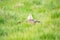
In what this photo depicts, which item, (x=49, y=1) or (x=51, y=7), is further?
(x=49, y=1)

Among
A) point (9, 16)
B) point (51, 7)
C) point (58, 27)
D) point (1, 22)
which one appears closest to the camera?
point (58, 27)

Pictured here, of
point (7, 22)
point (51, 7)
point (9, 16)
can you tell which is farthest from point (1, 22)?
point (51, 7)

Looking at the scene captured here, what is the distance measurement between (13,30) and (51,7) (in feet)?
13.9

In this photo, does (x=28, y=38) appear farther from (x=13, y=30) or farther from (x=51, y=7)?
(x=51, y=7)

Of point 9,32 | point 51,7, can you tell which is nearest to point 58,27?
point 9,32

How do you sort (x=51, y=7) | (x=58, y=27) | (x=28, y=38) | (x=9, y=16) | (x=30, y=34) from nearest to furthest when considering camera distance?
(x=28, y=38)
(x=30, y=34)
(x=58, y=27)
(x=9, y=16)
(x=51, y=7)

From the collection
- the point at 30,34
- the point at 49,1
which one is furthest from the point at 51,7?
the point at 30,34

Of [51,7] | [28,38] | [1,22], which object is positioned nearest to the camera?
[28,38]

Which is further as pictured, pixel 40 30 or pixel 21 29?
pixel 21 29

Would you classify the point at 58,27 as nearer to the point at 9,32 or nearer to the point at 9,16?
the point at 9,32

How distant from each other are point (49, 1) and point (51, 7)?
4.42 ft

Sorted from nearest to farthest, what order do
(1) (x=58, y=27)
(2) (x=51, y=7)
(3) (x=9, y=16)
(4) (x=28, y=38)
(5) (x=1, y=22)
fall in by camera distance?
(4) (x=28, y=38) → (1) (x=58, y=27) → (5) (x=1, y=22) → (3) (x=9, y=16) → (2) (x=51, y=7)

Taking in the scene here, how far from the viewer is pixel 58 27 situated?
20.2 ft

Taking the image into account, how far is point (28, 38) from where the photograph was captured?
17.5 feet
